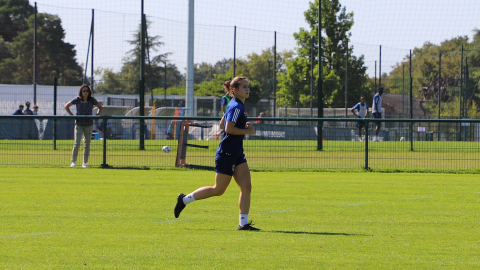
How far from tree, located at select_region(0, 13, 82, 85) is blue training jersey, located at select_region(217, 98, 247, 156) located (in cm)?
2269

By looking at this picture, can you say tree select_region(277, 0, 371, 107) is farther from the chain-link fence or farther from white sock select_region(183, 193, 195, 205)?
white sock select_region(183, 193, 195, 205)

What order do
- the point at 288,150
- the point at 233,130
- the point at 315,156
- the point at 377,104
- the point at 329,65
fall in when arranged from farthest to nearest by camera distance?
the point at 329,65
the point at 377,104
the point at 315,156
the point at 288,150
the point at 233,130

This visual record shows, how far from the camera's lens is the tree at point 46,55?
3042cm

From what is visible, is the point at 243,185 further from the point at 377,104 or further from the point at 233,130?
the point at 377,104

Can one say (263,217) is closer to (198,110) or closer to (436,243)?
(436,243)

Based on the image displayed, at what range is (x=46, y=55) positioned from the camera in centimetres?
3294

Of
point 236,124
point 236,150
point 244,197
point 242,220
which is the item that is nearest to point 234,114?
point 236,124

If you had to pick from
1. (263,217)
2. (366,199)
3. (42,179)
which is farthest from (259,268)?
(42,179)

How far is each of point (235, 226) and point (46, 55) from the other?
29250 millimetres

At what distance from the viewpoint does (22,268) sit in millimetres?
4445

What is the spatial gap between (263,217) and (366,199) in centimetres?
241

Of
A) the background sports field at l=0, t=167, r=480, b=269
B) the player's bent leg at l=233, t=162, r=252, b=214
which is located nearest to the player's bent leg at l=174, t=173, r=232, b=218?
the player's bent leg at l=233, t=162, r=252, b=214

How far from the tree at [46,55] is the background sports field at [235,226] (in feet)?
64.0

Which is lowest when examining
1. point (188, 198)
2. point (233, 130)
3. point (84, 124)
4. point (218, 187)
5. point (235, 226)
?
point (235, 226)
